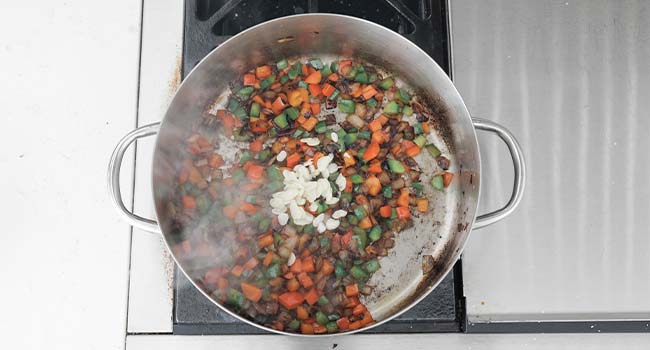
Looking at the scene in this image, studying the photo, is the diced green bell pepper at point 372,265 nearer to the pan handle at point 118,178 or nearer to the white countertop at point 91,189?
the white countertop at point 91,189

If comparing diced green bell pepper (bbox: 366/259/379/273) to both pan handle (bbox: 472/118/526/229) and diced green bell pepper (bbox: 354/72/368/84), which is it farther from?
diced green bell pepper (bbox: 354/72/368/84)

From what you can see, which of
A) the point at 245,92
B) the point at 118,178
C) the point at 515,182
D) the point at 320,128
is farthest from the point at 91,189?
the point at 515,182

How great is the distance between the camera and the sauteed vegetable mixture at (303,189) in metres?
0.97

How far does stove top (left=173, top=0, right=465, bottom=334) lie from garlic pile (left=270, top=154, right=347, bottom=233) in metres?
0.20

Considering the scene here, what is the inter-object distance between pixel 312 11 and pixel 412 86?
0.23 meters

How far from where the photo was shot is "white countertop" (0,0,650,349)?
0.97 m

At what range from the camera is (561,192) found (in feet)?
3.17

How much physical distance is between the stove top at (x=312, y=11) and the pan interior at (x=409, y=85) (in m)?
0.03

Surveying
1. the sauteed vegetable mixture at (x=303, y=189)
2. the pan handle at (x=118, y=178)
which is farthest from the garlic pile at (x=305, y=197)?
the pan handle at (x=118, y=178)

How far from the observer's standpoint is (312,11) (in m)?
1.02

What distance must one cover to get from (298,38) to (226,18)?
14cm

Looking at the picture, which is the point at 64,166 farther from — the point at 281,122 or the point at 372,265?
the point at 372,265

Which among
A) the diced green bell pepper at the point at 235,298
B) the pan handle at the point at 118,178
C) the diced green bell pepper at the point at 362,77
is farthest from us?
the diced green bell pepper at the point at 362,77

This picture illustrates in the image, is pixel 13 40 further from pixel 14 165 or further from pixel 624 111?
pixel 624 111
